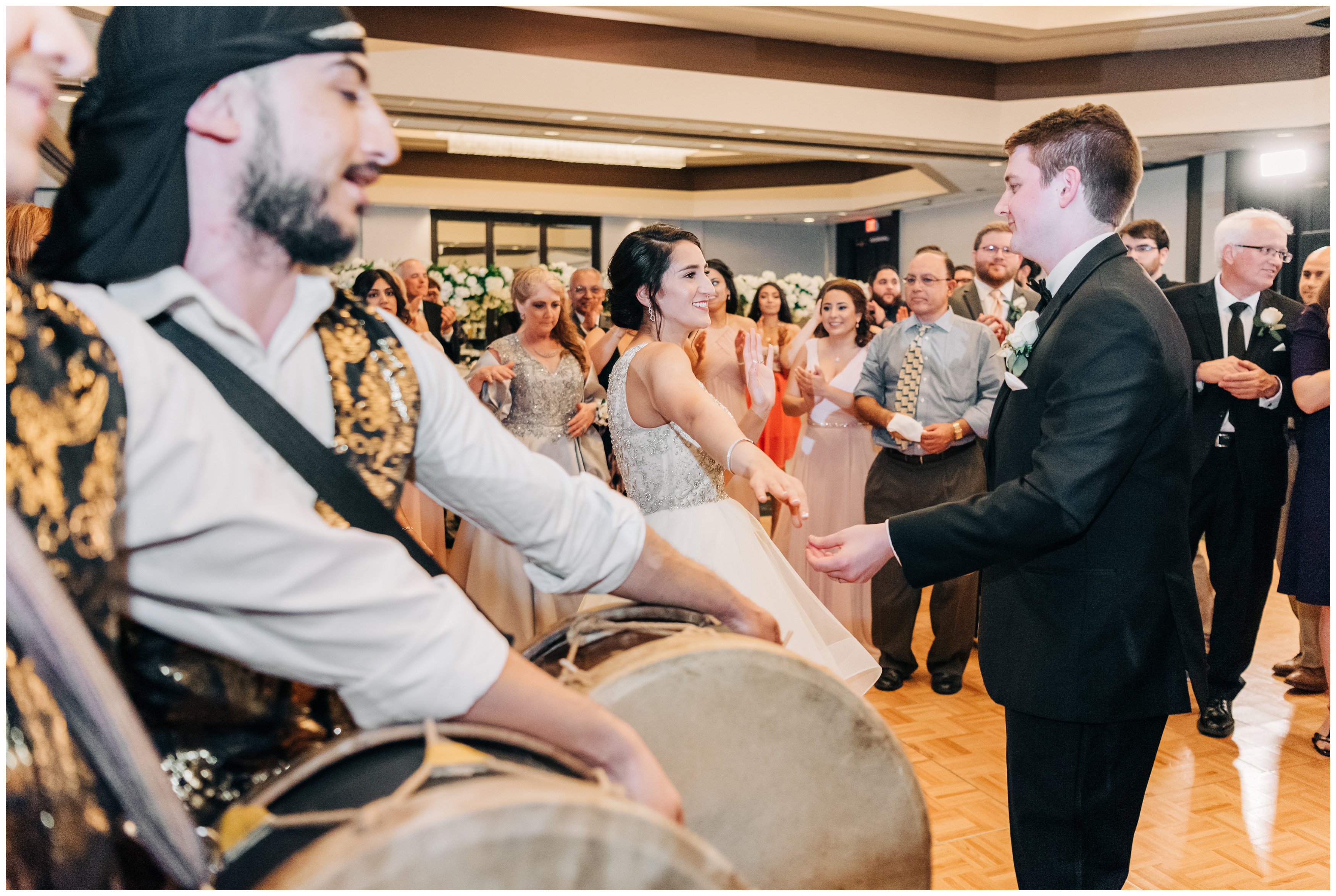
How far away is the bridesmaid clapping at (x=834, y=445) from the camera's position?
14.3 ft

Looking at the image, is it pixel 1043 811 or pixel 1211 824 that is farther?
pixel 1211 824

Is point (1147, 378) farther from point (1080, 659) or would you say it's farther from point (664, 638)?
point (664, 638)

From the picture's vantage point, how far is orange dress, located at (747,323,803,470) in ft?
19.2

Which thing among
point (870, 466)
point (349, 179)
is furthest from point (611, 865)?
point (870, 466)

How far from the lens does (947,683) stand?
392 cm

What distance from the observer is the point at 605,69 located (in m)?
7.39

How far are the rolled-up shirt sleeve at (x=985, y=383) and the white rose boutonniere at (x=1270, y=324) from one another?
895mm

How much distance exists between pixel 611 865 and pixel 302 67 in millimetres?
761

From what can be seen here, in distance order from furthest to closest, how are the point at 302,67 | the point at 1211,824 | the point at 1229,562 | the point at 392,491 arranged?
the point at 1229,562
the point at 1211,824
the point at 392,491
the point at 302,67

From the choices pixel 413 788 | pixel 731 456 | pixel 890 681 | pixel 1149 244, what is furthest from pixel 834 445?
pixel 413 788

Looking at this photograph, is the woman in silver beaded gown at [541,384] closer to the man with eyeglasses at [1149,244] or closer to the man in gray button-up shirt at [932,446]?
the man in gray button-up shirt at [932,446]

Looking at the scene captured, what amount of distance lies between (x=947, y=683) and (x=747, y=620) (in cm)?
296

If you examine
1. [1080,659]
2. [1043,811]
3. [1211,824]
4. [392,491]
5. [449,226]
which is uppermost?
[449,226]

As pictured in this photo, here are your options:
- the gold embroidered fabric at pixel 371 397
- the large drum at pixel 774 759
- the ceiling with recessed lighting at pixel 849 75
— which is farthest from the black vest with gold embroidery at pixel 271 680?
the ceiling with recessed lighting at pixel 849 75
